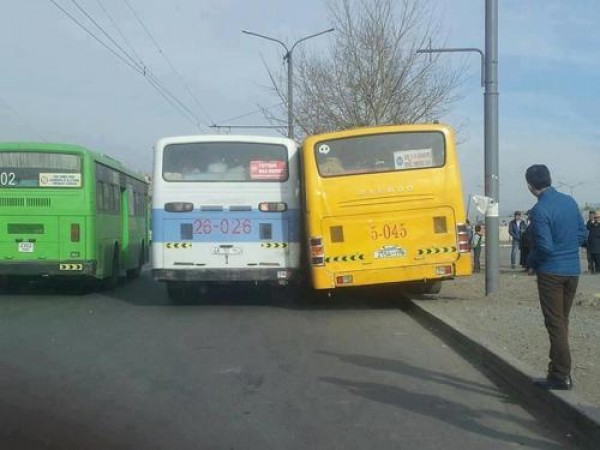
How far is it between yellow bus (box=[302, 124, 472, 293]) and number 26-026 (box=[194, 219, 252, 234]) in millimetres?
1330

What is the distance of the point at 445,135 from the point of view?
12766mm

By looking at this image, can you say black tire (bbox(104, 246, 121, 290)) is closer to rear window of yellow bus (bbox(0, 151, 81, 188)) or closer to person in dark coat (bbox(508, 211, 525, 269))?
rear window of yellow bus (bbox(0, 151, 81, 188))

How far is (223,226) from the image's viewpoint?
13484mm

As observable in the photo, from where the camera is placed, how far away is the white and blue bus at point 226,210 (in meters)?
13.4

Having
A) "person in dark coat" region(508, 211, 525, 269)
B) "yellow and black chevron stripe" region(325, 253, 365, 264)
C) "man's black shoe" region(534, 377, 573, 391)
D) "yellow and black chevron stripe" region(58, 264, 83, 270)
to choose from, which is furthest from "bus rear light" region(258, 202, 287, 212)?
"person in dark coat" region(508, 211, 525, 269)

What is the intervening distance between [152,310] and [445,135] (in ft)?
19.3

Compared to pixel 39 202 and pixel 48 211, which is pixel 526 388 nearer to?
pixel 48 211

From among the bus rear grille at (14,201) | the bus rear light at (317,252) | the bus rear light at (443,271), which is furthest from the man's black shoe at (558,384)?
the bus rear grille at (14,201)

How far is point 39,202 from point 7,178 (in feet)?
2.60

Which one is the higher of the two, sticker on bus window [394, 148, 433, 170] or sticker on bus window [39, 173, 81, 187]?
sticker on bus window [394, 148, 433, 170]

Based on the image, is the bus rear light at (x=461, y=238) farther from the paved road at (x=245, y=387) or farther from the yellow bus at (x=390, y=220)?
the paved road at (x=245, y=387)

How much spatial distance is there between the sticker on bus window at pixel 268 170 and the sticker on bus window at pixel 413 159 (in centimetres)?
210

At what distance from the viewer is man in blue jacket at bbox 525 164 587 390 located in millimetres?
Answer: 6348

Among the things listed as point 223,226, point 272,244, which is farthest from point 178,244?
point 272,244
